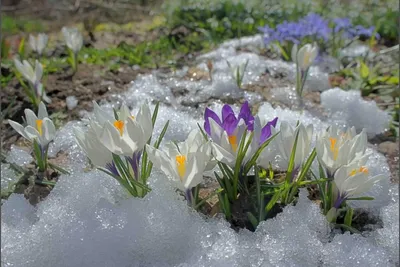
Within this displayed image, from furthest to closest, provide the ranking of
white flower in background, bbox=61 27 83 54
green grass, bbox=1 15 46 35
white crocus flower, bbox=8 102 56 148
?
green grass, bbox=1 15 46 35
white flower in background, bbox=61 27 83 54
white crocus flower, bbox=8 102 56 148

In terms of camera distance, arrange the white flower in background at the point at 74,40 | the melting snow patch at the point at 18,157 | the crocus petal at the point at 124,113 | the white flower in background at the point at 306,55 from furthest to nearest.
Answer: the white flower in background at the point at 74,40
the white flower in background at the point at 306,55
the melting snow patch at the point at 18,157
the crocus petal at the point at 124,113

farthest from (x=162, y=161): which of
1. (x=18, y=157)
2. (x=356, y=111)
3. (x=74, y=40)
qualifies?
(x=74, y=40)

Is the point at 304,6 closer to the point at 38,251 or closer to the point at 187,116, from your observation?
the point at 187,116

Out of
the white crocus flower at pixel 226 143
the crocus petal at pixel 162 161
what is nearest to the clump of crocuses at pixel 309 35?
the white crocus flower at pixel 226 143

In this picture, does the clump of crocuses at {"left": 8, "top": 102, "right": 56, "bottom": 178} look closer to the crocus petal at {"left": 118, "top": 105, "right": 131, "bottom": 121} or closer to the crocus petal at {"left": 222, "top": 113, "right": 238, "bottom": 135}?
the crocus petal at {"left": 118, "top": 105, "right": 131, "bottom": 121}

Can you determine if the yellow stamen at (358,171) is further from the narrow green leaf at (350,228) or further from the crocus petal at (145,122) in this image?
the crocus petal at (145,122)

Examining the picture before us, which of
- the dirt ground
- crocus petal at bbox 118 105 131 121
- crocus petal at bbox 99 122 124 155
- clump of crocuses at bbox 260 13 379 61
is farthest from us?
clump of crocuses at bbox 260 13 379 61

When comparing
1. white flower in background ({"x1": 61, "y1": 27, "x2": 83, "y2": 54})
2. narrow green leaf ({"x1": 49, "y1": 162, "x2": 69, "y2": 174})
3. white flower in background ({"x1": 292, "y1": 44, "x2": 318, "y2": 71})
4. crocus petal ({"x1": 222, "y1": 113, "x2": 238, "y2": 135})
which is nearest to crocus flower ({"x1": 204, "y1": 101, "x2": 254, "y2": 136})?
crocus petal ({"x1": 222, "y1": 113, "x2": 238, "y2": 135})
